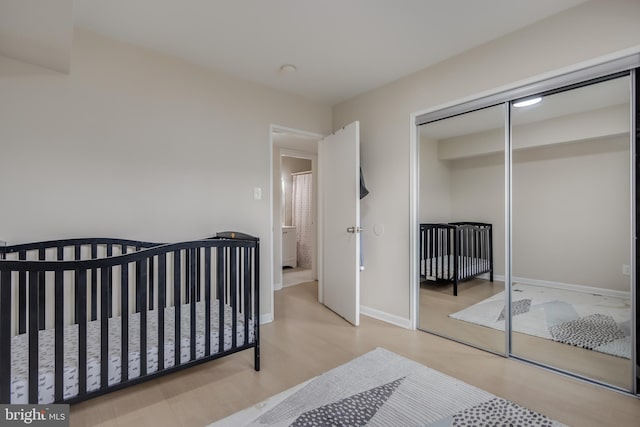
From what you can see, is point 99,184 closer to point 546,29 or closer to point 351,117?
point 351,117

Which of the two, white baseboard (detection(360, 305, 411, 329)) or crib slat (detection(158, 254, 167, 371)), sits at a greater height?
crib slat (detection(158, 254, 167, 371))

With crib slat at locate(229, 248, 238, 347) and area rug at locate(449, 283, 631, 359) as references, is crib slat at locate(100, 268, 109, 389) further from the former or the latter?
area rug at locate(449, 283, 631, 359)

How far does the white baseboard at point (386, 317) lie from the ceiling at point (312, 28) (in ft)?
7.41

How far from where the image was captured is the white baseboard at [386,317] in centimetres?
283

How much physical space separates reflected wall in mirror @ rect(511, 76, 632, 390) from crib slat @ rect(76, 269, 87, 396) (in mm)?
2653

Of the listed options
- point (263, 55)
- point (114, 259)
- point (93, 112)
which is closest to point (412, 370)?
point (114, 259)

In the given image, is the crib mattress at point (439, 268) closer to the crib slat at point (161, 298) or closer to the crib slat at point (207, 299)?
the crib slat at point (207, 299)

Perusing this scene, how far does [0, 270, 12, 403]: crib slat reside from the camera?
1271mm

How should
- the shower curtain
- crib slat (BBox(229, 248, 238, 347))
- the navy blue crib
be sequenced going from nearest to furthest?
crib slat (BBox(229, 248, 238, 347)), the navy blue crib, the shower curtain

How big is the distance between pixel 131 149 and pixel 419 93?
240 cm

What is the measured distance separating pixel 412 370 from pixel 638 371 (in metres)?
1.24

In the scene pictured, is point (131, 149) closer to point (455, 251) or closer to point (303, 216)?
point (455, 251)

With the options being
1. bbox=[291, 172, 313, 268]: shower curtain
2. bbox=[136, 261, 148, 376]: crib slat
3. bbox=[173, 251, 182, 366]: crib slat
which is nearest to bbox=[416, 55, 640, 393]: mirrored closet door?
bbox=[173, 251, 182, 366]: crib slat

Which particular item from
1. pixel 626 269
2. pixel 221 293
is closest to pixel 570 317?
pixel 626 269
